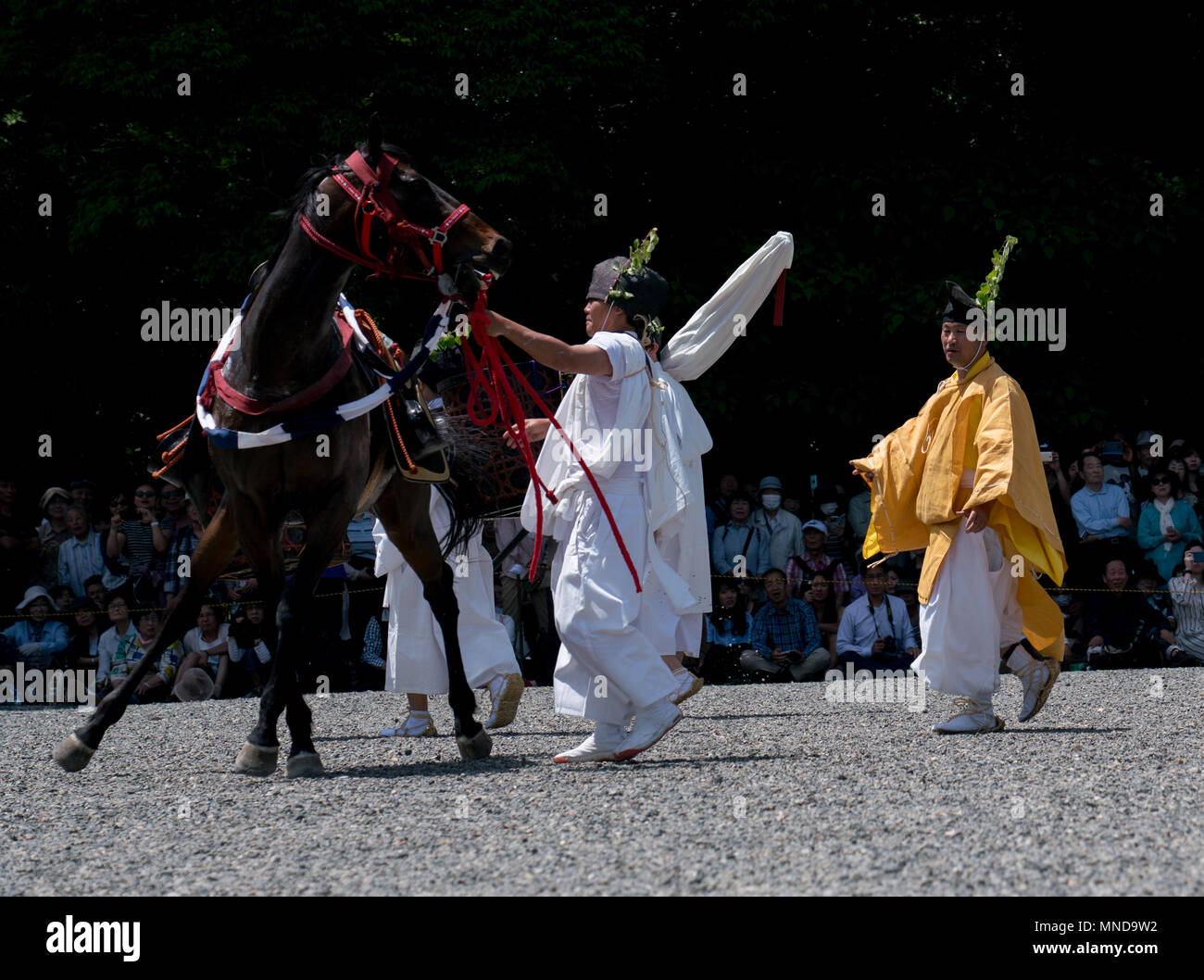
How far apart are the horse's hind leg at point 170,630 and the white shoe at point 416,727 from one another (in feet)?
5.18

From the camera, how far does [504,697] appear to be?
812cm

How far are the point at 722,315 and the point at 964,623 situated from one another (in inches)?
111

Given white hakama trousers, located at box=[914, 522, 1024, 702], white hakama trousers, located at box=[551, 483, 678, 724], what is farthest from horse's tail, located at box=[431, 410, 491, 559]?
white hakama trousers, located at box=[914, 522, 1024, 702]

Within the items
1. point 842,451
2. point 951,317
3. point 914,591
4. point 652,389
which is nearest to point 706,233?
point 842,451

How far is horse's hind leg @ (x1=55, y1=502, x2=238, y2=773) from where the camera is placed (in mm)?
6441

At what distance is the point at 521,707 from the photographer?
9844mm

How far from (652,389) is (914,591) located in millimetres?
6211

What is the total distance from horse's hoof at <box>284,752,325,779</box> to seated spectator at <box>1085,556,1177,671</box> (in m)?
7.64

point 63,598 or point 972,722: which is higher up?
point 63,598

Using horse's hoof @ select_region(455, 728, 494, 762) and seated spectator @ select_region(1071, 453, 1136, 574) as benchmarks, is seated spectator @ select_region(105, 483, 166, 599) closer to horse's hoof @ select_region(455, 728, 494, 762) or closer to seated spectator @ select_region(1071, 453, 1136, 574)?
horse's hoof @ select_region(455, 728, 494, 762)

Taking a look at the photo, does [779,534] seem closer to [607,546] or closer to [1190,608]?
[1190,608]

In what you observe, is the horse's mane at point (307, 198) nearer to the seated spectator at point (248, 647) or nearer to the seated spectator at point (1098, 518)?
the seated spectator at point (248, 647)

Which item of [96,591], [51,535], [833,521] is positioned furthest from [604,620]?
[833,521]

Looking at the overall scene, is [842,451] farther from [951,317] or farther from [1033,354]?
[951,317]
